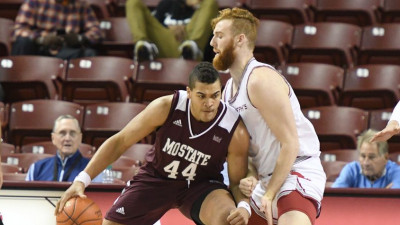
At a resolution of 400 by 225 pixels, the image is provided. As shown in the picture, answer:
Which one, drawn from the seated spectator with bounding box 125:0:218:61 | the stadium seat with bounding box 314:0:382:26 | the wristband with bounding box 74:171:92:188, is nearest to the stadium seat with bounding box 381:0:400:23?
the stadium seat with bounding box 314:0:382:26

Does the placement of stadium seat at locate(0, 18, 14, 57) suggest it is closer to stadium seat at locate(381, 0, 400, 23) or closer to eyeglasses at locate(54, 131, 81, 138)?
eyeglasses at locate(54, 131, 81, 138)

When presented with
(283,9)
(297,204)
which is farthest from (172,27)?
(297,204)

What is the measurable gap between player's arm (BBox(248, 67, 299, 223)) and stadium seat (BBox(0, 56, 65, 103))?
4.65 metres

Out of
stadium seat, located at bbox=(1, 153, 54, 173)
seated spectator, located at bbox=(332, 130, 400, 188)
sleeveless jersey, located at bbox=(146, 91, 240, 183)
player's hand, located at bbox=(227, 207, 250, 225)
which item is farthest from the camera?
stadium seat, located at bbox=(1, 153, 54, 173)

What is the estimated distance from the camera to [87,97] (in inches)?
367

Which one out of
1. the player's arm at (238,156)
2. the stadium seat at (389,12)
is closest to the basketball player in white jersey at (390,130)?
the player's arm at (238,156)

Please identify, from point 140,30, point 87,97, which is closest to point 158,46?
point 140,30

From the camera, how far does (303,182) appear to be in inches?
202

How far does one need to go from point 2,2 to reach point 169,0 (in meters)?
2.34

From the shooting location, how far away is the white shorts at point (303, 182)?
5.10 m

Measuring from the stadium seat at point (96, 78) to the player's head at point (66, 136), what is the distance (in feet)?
4.62

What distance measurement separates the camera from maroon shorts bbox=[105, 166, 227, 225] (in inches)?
215

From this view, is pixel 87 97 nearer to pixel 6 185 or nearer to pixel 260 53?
pixel 260 53

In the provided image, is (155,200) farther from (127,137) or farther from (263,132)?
(263,132)
